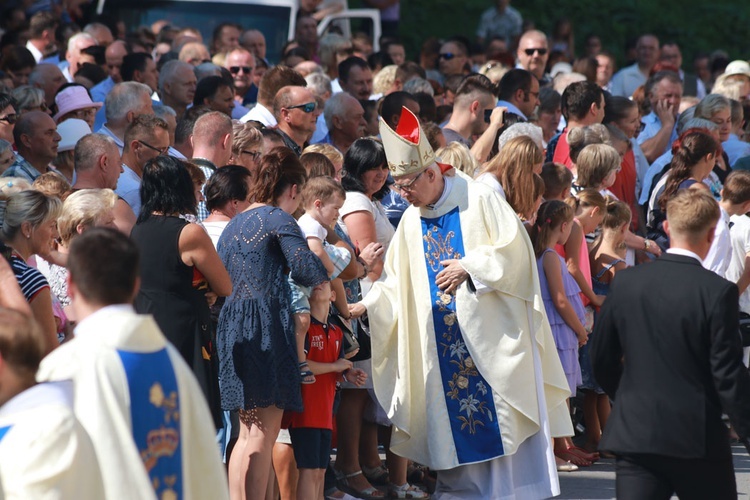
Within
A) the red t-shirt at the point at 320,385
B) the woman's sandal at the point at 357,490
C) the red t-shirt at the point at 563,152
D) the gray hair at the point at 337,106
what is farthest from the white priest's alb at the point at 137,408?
the red t-shirt at the point at 563,152

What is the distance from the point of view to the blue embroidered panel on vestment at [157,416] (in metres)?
3.69

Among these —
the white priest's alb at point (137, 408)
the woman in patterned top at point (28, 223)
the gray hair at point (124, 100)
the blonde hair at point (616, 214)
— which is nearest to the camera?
the white priest's alb at point (137, 408)

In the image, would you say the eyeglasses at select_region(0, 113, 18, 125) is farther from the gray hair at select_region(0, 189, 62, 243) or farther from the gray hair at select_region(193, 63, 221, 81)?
the gray hair at select_region(193, 63, 221, 81)

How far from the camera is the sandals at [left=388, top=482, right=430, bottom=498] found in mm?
7254

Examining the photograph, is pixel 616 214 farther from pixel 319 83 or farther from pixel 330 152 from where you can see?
pixel 319 83

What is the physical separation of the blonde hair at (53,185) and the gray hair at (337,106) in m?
2.98

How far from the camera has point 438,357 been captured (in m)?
6.77

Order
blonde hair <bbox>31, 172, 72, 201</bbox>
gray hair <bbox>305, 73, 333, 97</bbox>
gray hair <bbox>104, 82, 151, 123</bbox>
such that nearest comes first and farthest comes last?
blonde hair <bbox>31, 172, 72, 201</bbox> → gray hair <bbox>104, 82, 151, 123</bbox> → gray hair <bbox>305, 73, 333, 97</bbox>

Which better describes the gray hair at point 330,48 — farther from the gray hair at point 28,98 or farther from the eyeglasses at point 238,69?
the gray hair at point 28,98

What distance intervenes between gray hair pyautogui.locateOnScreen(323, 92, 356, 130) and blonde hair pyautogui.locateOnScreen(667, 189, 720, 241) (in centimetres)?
464

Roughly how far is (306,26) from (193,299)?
9.67 m

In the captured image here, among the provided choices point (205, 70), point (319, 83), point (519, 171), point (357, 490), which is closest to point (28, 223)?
point (357, 490)

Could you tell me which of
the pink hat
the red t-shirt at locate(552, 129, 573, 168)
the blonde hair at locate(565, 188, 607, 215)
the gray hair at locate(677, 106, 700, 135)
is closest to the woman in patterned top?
the pink hat

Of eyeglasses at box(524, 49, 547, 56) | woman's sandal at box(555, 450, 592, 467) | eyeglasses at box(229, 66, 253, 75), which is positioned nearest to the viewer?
woman's sandal at box(555, 450, 592, 467)
